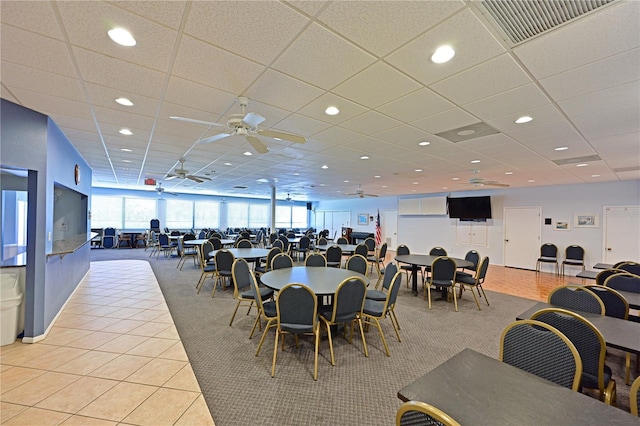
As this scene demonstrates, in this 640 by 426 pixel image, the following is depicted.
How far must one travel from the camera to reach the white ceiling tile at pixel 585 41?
161 centimetres

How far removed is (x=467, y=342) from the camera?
3498mm

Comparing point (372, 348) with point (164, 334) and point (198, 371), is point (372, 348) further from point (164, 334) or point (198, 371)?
point (164, 334)

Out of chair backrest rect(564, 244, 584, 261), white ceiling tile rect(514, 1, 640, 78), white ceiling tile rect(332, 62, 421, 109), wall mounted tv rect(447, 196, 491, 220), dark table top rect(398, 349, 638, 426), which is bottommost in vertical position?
chair backrest rect(564, 244, 584, 261)

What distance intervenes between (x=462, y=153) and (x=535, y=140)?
109 cm

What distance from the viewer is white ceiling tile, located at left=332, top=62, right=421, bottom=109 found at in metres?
2.30

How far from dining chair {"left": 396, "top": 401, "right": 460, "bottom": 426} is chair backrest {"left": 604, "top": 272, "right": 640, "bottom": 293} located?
4202mm

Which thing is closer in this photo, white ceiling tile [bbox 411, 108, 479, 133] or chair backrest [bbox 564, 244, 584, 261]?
white ceiling tile [bbox 411, 108, 479, 133]

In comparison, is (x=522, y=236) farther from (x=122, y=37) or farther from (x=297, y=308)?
(x=122, y=37)

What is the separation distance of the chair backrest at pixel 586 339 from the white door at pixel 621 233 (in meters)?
8.44

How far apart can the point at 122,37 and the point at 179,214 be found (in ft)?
48.0

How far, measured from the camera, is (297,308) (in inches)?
108

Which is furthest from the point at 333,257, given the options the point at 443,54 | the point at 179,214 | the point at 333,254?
the point at 179,214

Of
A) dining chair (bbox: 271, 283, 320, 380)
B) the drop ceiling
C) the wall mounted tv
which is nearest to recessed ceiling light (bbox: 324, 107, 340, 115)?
the drop ceiling

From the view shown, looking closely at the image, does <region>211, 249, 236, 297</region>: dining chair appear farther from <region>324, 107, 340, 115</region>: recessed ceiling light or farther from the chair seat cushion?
<region>324, 107, 340, 115</region>: recessed ceiling light
